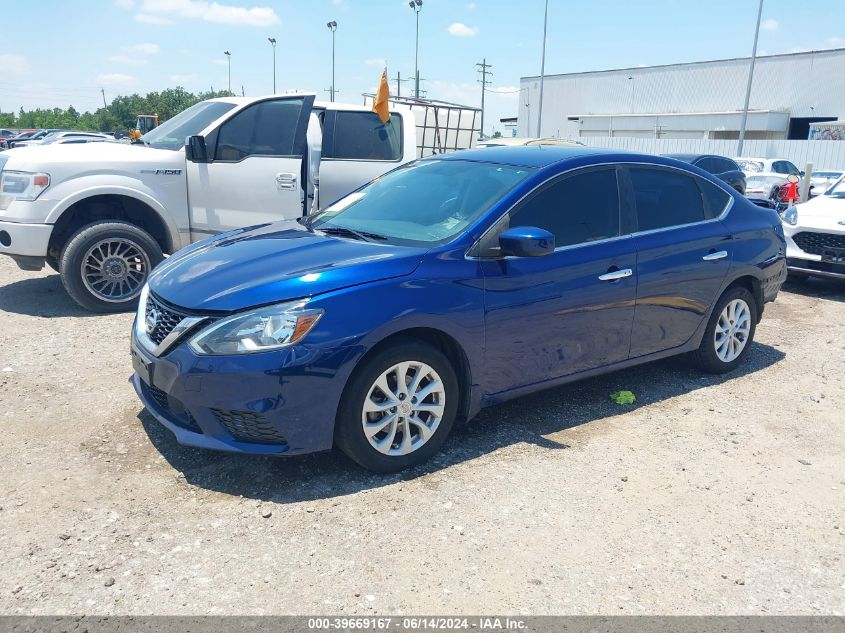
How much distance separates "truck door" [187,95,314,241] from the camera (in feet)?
23.7

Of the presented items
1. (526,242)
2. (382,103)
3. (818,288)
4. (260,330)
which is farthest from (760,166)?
(260,330)

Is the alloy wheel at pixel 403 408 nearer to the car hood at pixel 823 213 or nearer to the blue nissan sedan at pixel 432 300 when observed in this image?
the blue nissan sedan at pixel 432 300

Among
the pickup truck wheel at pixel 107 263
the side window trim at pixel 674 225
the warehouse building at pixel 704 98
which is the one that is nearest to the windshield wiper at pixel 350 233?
the side window trim at pixel 674 225

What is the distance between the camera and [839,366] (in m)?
6.02

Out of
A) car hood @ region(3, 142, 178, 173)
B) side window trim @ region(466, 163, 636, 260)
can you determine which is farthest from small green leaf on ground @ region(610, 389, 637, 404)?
car hood @ region(3, 142, 178, 173)

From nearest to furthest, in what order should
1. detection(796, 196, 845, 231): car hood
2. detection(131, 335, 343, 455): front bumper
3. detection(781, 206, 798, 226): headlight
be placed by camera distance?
detection(131, 335, 343, 455): front bumper < detection(796, 196, 845, 231): car hood < detection(781, 206, 798, 226): headlight

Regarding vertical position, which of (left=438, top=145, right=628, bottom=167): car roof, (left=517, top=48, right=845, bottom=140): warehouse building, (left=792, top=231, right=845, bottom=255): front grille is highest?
(left=517, top=48, right=845, bottom=140): warehouse building

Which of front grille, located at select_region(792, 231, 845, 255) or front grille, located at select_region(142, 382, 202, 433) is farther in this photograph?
front grille, located at select_region(792, 231, 845, 255)

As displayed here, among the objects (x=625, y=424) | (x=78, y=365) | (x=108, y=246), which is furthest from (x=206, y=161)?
(x=625, y=424)

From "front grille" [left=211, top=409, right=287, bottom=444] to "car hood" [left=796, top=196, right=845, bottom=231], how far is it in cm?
765

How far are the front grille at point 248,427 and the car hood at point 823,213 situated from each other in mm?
7648

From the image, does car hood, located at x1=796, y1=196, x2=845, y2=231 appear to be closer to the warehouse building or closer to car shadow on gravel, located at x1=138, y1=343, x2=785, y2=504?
car shadow on gravel, located at x1=138, y1=343, x2=785, y2=504

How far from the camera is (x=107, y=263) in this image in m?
6.75

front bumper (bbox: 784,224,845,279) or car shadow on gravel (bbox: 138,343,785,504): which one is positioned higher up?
front bumper (bbox: 784,224,845,279)
